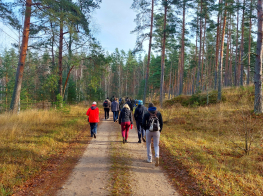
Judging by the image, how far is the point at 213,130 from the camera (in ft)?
31.2

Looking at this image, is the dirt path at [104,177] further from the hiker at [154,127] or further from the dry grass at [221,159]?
the dry grass at [221,159]

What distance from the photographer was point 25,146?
→ 20.3 feet

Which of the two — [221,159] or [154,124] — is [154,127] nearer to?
[154,124]

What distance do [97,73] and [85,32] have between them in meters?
3.97

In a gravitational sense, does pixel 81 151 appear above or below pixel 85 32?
below

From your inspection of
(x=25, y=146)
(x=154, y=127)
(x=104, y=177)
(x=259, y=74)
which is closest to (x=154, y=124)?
(x=154, y=127)

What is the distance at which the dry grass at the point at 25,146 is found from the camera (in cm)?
414

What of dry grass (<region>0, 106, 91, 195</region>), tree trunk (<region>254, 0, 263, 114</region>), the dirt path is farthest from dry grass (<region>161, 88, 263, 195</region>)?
dry grass (<region>0, 106, 91, 195</region>)

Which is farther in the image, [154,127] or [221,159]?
[221,159]

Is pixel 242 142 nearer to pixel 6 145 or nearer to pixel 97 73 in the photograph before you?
pixel 6 145

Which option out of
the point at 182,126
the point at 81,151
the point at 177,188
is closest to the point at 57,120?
the point at 81,151

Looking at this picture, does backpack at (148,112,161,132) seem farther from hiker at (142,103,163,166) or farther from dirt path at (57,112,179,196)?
dirt path at (57,112,179,196)

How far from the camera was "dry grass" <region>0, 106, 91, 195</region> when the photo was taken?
414 centimetres

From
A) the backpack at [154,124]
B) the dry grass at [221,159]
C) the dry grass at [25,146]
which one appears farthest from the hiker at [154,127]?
the dry grass at [25,146]
